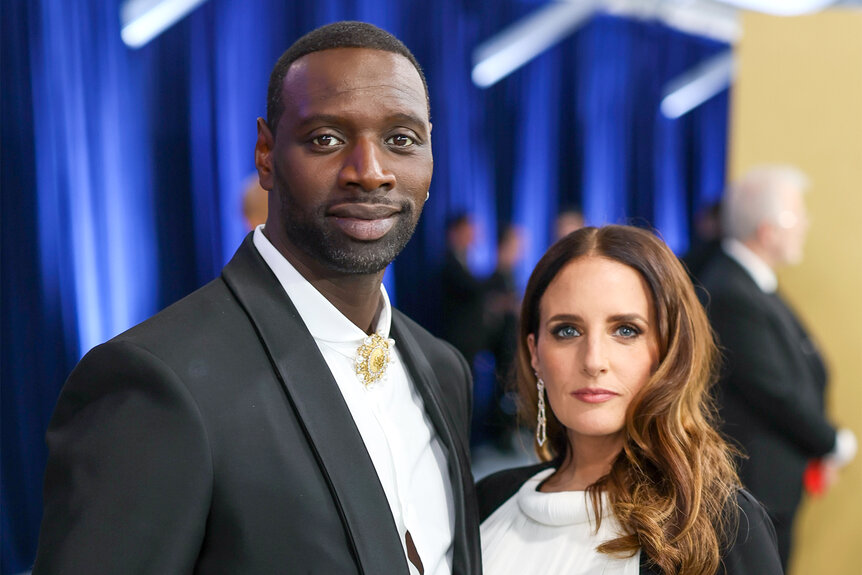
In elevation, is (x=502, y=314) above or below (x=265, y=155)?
below

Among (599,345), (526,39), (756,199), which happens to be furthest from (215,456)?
(526,39)

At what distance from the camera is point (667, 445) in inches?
61.2

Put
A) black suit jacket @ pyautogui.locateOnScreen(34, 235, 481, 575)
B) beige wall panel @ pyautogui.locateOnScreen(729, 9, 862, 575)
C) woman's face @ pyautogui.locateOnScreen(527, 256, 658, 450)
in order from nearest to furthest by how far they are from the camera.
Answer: black suit jacket @ pyautogui.locateOnScreen(34, 235, 481, 575) < woman's face @ pyautogui.locateOnScreen(527, 256, 658, 450) < beige wall panel @ pyautogui.locateOnScreen(729, 9, 862, 575)

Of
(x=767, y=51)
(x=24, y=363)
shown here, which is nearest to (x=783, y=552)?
(x=767, y=51)

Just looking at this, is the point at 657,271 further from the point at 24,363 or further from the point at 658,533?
the point at 24,363

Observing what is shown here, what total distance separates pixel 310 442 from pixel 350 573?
7.5 inches

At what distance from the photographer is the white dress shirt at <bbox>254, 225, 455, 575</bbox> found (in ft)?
4.37

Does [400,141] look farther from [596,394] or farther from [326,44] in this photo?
[596,394]

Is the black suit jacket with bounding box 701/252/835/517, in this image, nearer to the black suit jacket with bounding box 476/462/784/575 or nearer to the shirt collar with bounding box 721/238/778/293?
the shirt collar with bounding box 721/238/778/293

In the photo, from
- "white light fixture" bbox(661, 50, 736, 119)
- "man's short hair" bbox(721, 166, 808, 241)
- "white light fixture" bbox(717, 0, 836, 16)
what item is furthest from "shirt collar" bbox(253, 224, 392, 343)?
"white light fixture" bbox(661, 50, 736, 119)

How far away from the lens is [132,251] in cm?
488

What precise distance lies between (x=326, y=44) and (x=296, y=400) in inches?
22.0

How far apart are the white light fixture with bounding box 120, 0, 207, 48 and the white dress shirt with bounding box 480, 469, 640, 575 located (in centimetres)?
420

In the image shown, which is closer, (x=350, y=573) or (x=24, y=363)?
(x=350, y=573)
